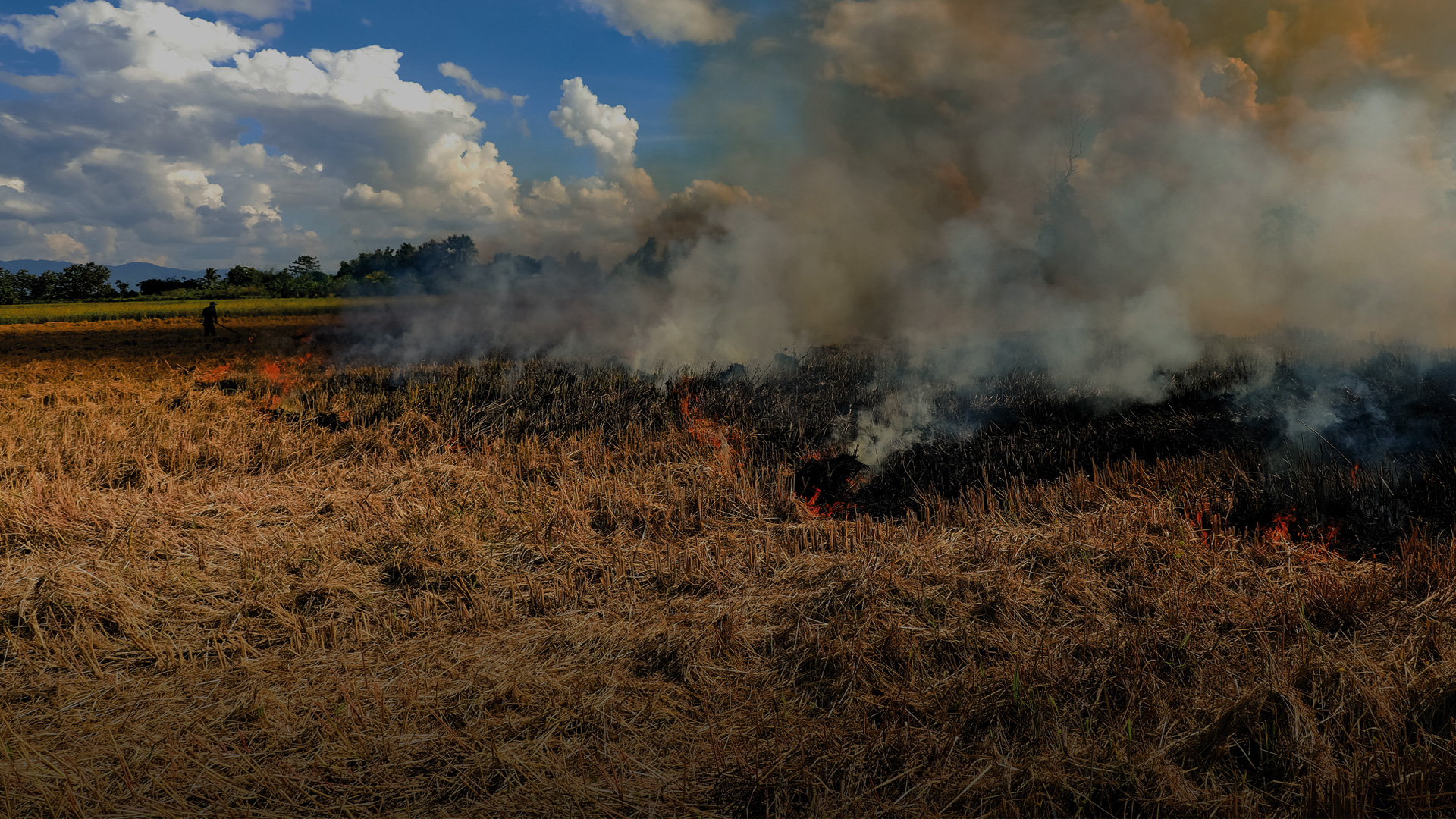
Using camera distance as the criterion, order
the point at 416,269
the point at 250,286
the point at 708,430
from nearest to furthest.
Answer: the point at 708,430, the point at 416,269, the point at 250,286

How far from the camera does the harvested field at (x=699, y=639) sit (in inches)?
124

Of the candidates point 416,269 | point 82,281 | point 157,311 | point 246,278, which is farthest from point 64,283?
point 416,269

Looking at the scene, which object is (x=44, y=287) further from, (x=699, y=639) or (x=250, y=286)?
(x=699, y=639)

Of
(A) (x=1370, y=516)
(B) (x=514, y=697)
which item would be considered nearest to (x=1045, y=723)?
(B) (x=514, y=697)

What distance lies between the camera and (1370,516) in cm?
616

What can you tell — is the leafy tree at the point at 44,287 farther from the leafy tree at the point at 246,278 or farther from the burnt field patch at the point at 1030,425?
the burnt field patch at the point at 1030,425

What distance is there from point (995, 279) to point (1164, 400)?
13.7 metres

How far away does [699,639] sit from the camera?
14.6 feet

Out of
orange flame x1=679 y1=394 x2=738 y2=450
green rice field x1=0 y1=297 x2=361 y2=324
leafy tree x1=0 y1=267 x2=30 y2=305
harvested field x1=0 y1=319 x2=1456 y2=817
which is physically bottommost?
harvested field x1=0 y1=319 x2=1456 y2=817

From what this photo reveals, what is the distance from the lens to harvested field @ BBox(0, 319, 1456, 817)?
3.15 meters

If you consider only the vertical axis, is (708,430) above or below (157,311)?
below

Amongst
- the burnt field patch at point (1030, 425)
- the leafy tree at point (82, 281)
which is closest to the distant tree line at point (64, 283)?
the leafy tree at point (82, 281)

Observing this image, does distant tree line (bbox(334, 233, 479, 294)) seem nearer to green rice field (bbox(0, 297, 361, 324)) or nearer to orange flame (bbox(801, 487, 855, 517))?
green rice field (bbox(0, 297, 361, 324))

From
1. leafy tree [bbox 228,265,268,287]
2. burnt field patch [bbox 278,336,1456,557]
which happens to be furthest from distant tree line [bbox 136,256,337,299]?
burnt field patch [bbox 278,336,1456,557]
